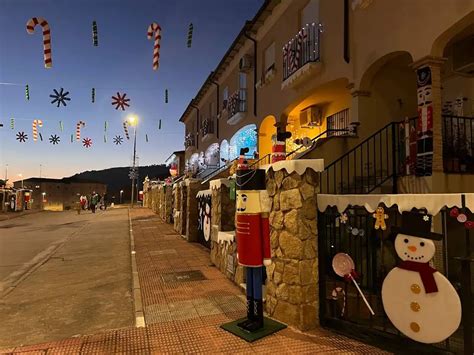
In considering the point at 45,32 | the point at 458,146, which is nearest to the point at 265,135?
the point at 458,146

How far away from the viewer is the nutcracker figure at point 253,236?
4805 millimetres

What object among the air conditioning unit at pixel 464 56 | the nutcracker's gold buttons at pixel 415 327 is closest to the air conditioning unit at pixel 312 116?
the air conditioning unit at pixel 464 56

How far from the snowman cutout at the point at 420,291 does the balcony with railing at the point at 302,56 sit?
8.40 meters

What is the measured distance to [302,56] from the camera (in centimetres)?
1173

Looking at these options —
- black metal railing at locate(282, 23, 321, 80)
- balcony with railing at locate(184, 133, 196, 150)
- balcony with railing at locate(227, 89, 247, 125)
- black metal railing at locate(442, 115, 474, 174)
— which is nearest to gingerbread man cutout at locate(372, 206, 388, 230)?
black metal railing at locate(442, 115, 474, 174)

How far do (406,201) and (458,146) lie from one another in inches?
210

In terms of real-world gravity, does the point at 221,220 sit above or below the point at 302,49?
below

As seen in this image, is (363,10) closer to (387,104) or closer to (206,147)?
(387,104)

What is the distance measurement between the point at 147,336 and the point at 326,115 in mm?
11780

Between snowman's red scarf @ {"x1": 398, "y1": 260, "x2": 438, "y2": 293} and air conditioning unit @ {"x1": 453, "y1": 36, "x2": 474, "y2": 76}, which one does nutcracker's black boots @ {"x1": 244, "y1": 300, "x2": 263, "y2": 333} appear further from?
air conditioning unit @ {"x1": 453, "y1": 36, "x2": 474, "y2": 76}

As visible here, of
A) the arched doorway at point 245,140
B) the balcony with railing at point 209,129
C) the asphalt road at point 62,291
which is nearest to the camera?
the asphalt road at point 62,291

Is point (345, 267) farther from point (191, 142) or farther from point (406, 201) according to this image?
point (191, 142)

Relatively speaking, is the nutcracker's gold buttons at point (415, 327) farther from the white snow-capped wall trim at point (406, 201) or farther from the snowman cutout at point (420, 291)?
the white snow-capped wall trim at point (406, 201)

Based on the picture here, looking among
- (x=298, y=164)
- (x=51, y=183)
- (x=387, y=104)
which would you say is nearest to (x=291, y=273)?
(x=298, y=164)
